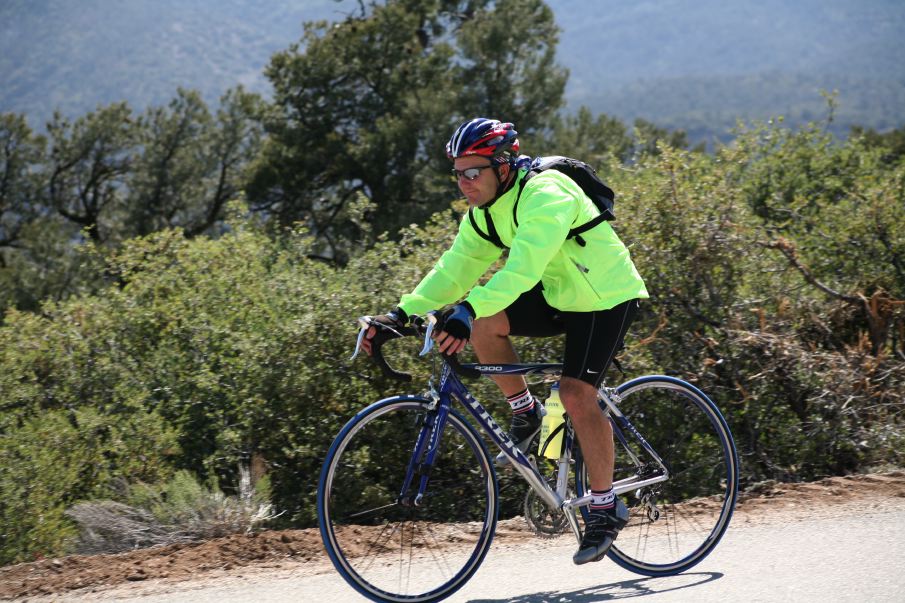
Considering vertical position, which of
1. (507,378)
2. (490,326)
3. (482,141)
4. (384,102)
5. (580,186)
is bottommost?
→ (507,378)

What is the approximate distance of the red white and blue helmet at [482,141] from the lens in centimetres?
414

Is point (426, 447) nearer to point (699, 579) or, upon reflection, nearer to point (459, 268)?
point (459, 268)

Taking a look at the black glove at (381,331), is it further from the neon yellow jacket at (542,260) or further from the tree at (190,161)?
the tree at (190,161)

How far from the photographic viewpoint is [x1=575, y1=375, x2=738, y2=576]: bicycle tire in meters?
4.70

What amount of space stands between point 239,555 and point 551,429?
1848mm

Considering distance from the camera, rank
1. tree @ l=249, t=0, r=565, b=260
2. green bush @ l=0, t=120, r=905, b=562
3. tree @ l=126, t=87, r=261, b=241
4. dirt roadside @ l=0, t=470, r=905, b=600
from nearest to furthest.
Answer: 1. dirt roadside @ l=0, t=470, r=905, b=600
2. green bush @ l=0, t=120, r=905, b=562
3. tree @ l=249, t=0, r=565, b=260
4. tree @ l=126, t=87, r=261, b=241

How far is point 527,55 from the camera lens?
29.3m

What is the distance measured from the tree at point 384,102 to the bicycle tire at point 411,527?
21.7 m

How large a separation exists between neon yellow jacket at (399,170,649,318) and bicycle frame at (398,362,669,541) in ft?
1.26

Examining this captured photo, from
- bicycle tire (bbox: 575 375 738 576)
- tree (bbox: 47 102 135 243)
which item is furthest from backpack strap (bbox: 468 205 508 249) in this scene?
tree (bbox: 47 102 135 243)

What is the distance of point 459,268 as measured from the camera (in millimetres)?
4508

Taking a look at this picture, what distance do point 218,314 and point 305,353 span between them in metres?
1.87

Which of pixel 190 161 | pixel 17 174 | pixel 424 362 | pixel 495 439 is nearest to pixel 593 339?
pixel 495 439

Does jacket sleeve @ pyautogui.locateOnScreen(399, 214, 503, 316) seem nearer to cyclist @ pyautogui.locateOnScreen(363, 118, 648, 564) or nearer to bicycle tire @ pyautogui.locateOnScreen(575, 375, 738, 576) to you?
cyclist @ pyautogui.locateOnScreen(363, 118, 648, 564)
